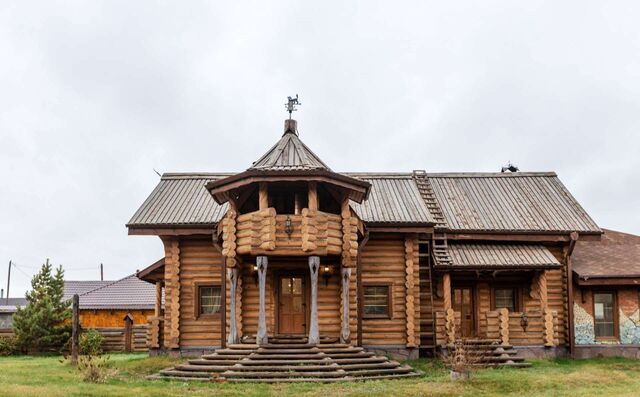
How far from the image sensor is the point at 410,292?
971 inches

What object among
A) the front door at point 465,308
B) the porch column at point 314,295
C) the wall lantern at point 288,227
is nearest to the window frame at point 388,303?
the front door at point 465,308

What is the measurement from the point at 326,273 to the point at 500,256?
6.17 metres

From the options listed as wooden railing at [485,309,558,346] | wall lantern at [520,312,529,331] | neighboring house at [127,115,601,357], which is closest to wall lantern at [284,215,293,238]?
neighboring house at [127,115,601,357]

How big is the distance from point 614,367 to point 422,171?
11014 millimetres

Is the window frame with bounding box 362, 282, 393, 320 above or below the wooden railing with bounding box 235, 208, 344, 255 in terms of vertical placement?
below

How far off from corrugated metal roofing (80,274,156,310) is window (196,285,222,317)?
14071 mm

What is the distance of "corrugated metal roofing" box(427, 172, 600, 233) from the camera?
86.3ft

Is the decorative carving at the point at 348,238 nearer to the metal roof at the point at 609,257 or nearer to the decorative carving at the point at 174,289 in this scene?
the decorative carving at the point at 174,289

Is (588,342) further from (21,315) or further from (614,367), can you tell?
(21,315)

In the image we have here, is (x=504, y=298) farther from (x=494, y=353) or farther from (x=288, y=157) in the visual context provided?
(x=288, y=157)

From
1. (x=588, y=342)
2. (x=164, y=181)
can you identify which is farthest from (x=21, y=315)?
(x=588, y=342)

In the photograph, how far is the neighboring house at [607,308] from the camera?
83.3ft

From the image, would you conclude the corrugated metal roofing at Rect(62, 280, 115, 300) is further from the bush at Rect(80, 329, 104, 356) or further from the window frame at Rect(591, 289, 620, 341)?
the window frame at Rect(591, 289, 620, 341)

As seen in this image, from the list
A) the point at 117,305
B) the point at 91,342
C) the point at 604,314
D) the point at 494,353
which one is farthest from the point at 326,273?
the point at 117,305
